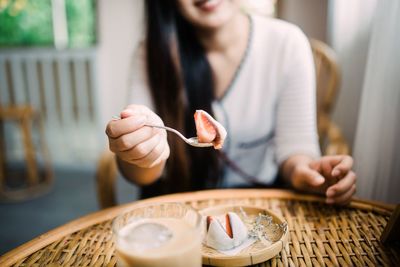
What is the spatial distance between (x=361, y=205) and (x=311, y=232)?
15cm

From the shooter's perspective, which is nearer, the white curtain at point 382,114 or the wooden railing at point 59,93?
the white curtain at point 382,114

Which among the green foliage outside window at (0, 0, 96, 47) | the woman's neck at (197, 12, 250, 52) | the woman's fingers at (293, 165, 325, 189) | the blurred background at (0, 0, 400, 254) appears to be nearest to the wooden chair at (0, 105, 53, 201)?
the blurred background at (0, 0, 400, 254)

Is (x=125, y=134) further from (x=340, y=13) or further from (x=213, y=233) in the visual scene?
(x=340, y=13)

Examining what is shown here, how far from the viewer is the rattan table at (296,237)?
0.55m

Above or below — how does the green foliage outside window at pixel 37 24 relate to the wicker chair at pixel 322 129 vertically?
above

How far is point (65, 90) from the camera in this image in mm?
2922

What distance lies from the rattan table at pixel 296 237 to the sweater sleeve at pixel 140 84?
40cm

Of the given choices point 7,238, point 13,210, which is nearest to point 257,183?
point 7,238

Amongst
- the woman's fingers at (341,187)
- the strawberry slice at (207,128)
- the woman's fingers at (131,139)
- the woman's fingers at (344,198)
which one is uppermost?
the strawberry slice at (207,128)

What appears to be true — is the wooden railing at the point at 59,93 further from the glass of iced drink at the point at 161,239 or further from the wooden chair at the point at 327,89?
the glass of iced drink at the point at 161,239

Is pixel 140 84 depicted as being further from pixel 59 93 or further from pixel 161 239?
pixel 59 93

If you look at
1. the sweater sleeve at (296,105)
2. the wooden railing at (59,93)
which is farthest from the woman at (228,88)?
the wooden railing at (59,93)

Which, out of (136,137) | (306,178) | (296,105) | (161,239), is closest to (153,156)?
(136,137)

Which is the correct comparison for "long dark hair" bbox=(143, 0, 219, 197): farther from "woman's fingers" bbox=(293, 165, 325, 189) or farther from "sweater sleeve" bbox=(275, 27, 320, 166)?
"woman's fingers" bbox=(293, 165, 325, 189)
